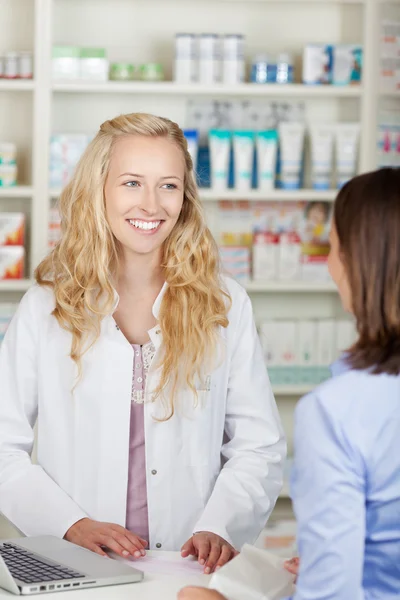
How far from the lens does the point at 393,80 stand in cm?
398

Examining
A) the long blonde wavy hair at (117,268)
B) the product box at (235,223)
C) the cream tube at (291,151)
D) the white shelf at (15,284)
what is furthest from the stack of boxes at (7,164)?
the long blonde wavy hair at (117,268)

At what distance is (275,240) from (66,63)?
1.18 m

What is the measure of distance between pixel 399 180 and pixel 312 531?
1.47 feet

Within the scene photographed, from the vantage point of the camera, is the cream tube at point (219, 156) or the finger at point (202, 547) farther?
the cream tube at point (219, 156)

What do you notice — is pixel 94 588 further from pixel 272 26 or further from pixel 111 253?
pixel 272 26

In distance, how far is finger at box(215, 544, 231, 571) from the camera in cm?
158

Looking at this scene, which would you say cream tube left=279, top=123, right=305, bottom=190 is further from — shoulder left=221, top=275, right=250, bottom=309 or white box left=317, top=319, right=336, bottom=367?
shoulder left=221, top=275, right=250, bottom=309

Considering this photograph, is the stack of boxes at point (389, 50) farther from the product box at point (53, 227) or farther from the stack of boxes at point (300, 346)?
the product box at point (53, 227)

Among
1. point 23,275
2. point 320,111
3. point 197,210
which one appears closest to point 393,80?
point 320,111

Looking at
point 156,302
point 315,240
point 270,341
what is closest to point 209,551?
point 156,302

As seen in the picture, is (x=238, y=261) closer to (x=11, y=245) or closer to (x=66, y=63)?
(x=11, y=245)

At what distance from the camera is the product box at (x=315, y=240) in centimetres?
407

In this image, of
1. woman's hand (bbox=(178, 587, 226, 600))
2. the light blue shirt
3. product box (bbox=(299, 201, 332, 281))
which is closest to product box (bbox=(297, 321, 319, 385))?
product box (bbox=(299, 201, 332, 281))

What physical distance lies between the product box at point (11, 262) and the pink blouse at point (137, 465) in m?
2.08
